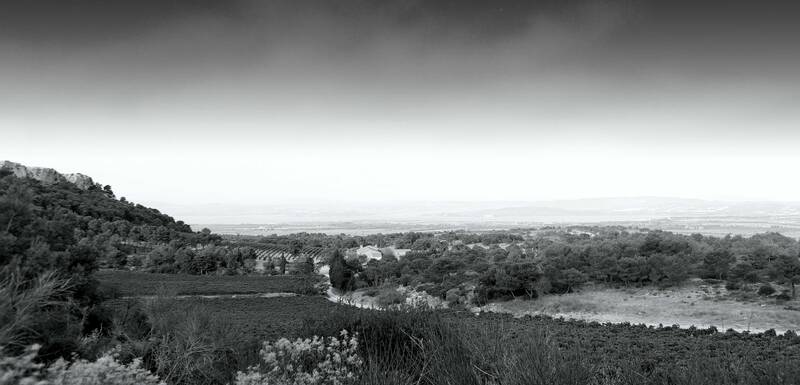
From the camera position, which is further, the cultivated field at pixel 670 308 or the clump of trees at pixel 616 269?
the clump of trees at pixel 616 269

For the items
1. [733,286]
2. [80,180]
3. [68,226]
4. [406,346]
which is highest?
[80,180]

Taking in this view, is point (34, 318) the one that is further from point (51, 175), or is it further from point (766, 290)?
point (51, 175)

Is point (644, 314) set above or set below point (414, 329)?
below

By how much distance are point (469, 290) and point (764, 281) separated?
26627mm

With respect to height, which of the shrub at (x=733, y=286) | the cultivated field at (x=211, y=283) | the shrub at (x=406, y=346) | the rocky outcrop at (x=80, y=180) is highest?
the rocky outcrop at (x=80, y=180)

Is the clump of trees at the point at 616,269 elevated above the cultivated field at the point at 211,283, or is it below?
above

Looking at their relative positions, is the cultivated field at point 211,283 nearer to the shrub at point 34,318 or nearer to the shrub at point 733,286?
the shrub at point 34,318

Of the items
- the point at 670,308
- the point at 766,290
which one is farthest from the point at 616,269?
the point at 766,290

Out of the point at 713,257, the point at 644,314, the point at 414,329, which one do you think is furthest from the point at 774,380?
the point at 713,257

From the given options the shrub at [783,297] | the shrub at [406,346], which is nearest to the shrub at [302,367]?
the shrub at [406,346]

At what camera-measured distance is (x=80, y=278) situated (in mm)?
12227

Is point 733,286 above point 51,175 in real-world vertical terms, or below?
below

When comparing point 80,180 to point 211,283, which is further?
point 80,180

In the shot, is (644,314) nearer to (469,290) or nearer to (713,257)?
(713,257)
